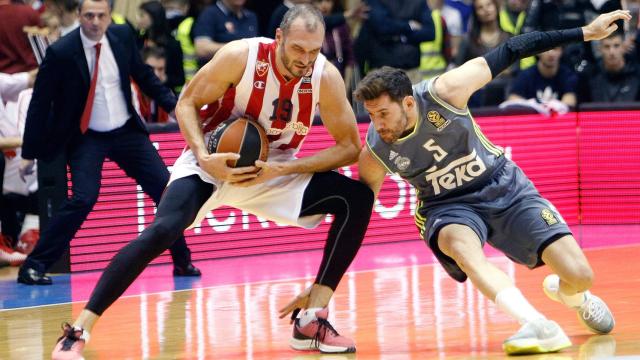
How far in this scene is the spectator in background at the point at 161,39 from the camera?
12.0 metres

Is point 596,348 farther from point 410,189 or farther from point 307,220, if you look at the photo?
point 410,189

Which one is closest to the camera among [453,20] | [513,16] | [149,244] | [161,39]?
[149,244]

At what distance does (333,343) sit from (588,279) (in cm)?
136

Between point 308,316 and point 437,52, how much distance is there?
709cm

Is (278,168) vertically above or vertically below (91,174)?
above

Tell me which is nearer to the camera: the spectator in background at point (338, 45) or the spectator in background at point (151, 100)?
the spectator in background at point (151, 100)

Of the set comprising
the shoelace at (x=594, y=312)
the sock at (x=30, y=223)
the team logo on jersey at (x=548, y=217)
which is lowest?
the shoelace at (x=594, y=312)

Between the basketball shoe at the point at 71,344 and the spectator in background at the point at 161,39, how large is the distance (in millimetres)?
5799

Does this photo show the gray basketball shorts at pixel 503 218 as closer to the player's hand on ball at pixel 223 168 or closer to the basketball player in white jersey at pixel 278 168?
the basketball player in white jersey at pixel 278 168

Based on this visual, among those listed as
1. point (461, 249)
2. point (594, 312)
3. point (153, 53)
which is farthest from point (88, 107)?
point (594, 312)

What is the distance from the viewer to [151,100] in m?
11.3

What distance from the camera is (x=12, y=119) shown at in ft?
36.2

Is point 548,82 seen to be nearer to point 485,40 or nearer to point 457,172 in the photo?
point 485,40

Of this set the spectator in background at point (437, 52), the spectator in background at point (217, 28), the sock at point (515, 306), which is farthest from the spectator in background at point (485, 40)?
the sock at point (515, 306)
